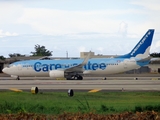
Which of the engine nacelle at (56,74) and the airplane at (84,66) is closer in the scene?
the engine nacelle at (56,74)

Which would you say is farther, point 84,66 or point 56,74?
point 84,66

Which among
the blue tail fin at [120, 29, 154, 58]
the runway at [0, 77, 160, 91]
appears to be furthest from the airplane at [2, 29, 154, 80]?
the runway at [0, 77, 160, 91]

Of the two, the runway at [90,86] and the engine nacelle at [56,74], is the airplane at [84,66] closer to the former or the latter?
the engine nacelle at [56,74]

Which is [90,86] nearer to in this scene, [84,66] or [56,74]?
[56,74]

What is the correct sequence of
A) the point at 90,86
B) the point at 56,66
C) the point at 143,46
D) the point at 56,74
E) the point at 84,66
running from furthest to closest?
the point at 143,46
the point at 84,66
the point at 56,66
the point at 56,74
the point at 90,86

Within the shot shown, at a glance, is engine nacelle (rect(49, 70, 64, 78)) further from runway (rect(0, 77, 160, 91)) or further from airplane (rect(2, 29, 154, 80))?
runway (rect(0, 77, 160, 91))

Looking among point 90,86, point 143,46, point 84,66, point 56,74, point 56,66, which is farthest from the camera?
point 143,46

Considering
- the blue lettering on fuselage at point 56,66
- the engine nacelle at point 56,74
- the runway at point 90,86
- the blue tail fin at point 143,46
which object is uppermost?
the blue tail fin at point 143,46

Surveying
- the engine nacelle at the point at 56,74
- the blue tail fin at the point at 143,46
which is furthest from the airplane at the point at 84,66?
the engine nacelle at the point at 56,74

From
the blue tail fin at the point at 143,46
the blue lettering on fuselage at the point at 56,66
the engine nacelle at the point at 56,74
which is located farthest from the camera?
the blue tail fin at the point at 143,46

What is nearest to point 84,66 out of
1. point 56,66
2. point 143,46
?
point 56,66

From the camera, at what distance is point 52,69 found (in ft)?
198

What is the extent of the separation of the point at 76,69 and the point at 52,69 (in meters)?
3.45

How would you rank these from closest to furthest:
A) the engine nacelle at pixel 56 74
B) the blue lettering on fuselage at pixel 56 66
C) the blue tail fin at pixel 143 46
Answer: the engine nacelle at pixel 56 74
the blue lettering on fuselage at pixel 56 66
the blue tail fin at pixel 143 46
